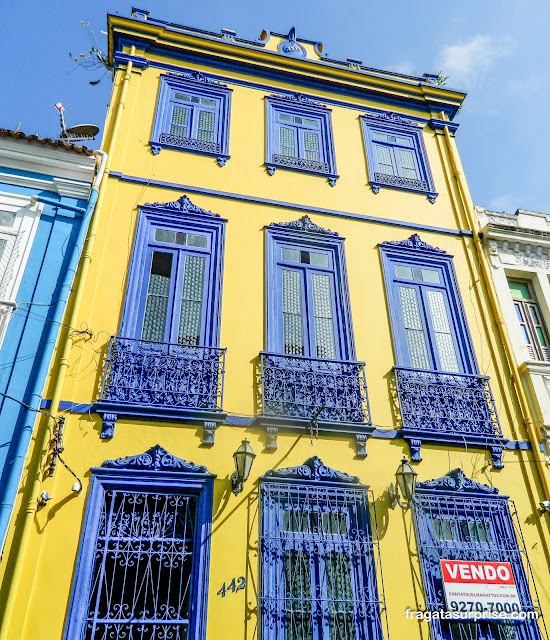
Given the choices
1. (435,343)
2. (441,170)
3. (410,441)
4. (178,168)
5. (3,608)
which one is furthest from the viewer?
(441,170)

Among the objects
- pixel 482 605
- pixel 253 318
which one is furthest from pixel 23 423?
pixel 482 605

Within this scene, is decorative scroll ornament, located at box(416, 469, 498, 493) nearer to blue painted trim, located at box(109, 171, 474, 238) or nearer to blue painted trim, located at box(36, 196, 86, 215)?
blue painted trim, located at box(109, 171, 474, 238)

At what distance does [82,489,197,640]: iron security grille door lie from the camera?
18.5 feet

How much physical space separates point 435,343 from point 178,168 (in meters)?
5.13

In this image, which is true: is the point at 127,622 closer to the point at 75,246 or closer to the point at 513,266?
the point at 75,246

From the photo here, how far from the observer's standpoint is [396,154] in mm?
10812

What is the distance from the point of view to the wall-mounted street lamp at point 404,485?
6.78m

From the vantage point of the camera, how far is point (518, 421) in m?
8.02

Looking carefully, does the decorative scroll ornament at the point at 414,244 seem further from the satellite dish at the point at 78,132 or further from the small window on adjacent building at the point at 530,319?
the satellite dish at the point at 78,132

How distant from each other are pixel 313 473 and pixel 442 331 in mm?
3406

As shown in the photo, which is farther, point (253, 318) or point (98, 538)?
point (253, 318)

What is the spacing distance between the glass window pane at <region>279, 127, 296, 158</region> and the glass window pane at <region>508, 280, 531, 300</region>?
15.3 ft

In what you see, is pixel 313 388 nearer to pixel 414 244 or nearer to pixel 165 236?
pixel 165 236

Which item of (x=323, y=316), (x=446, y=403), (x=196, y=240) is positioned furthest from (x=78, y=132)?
(x=446, y=403)
